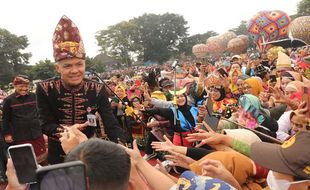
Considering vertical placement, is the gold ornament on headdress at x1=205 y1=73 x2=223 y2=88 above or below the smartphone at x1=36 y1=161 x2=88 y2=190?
below

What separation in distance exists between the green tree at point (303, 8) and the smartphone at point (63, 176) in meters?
64.0

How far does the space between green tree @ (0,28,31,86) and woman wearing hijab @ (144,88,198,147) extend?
3692 cm

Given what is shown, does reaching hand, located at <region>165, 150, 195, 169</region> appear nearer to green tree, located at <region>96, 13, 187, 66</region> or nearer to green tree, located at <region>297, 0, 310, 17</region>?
green tree, located at <region>96, 13, 187, 66</region>

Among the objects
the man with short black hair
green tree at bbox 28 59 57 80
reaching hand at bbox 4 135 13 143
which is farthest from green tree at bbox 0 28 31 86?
the man with short black hair

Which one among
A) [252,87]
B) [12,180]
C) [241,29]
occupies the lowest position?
[252,87]

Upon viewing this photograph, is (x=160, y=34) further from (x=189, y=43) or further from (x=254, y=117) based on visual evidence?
(x=254, y=117)

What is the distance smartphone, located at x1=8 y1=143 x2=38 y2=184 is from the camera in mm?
1035

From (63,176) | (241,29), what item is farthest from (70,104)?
(241,29)

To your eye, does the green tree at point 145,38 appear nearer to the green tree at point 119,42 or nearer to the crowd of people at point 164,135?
the green tree at point 119,42

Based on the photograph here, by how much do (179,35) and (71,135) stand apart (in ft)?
225

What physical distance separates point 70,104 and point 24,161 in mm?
1783

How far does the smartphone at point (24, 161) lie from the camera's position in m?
1.04

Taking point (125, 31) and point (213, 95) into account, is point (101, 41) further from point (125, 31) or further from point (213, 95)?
point (213, 95)

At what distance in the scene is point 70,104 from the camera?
9.26 ft
